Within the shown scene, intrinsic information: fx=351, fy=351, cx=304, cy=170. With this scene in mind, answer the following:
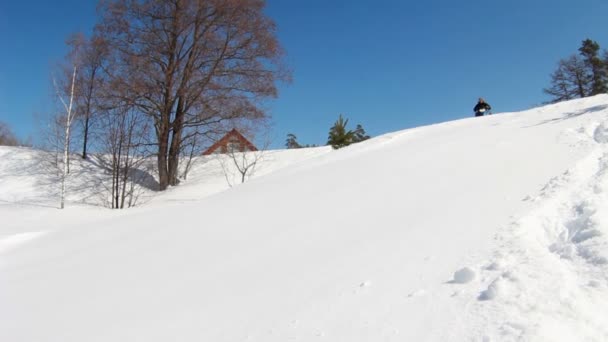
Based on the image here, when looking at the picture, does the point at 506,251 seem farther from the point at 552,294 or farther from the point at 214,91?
the point at 214,91

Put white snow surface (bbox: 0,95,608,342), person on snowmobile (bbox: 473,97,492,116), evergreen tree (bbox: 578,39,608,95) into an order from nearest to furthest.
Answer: white snow surface (bbox: 0,95,608,342) < person on snowmobile (bbox: 473,97,492,116) < evergreen tree (bbox: 578,39,608,95)

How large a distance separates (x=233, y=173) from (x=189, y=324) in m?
15.2

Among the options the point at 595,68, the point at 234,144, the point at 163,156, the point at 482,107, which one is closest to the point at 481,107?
the point at 482,107

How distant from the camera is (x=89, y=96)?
14.9 m

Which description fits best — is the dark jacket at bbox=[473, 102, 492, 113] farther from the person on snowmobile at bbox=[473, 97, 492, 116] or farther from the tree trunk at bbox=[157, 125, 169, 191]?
the tree trunk at bbox=[157, 125, 169, 191]

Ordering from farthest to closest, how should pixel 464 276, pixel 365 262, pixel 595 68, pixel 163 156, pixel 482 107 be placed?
pixel 595 68 < pixel 163 156 < pixel 482 107 < pixel 365 262 < pixel 464 276

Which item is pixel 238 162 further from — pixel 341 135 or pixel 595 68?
pixel 595 68

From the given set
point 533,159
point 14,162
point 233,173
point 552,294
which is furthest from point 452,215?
point 14,162

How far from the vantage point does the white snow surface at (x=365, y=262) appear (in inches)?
82.3

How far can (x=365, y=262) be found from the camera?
9.74 feet

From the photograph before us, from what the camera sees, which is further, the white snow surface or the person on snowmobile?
the person on snowmobile

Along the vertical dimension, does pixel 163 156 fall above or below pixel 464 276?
above

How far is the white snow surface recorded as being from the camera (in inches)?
82.3

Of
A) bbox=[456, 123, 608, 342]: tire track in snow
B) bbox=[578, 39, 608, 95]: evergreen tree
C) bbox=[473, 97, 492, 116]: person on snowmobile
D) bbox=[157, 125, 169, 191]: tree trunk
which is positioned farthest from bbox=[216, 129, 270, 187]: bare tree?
bbox=[578, 39, 608, 95]: evergreen tree
